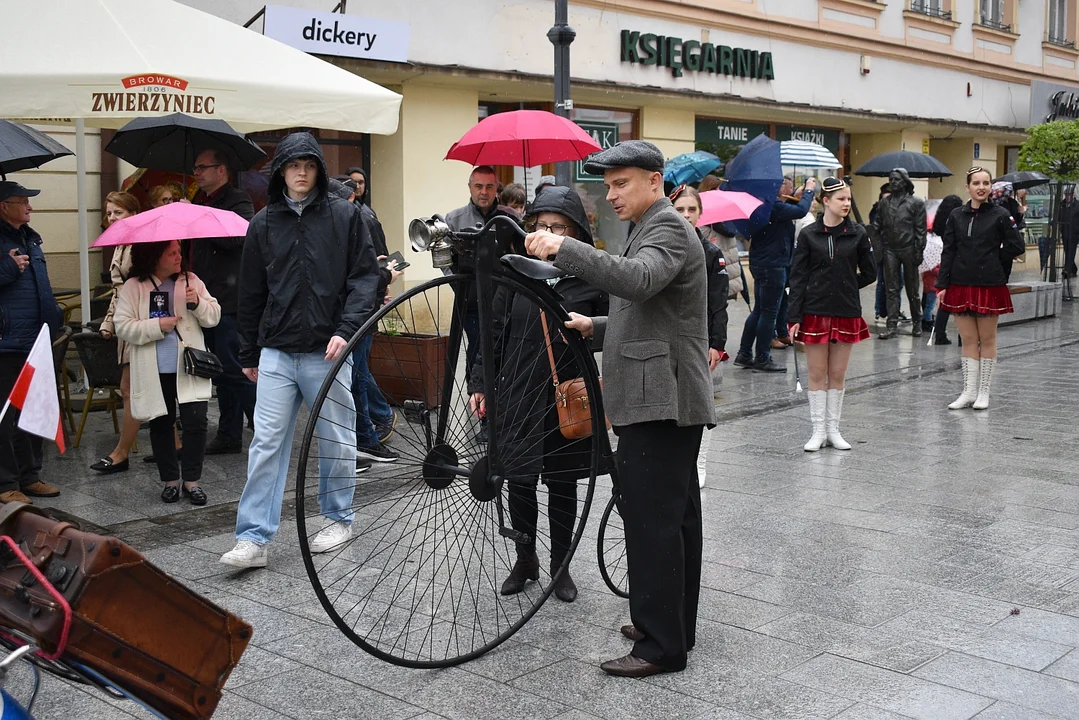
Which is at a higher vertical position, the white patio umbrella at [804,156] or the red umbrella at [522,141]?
the white patio umbrella at [804,156]

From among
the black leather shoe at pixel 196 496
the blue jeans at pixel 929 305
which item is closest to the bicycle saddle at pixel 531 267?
the black leather shoe at pixel 196 496

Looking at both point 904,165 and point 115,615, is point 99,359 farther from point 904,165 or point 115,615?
point 904,165

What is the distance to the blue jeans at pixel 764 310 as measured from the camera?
11.6m

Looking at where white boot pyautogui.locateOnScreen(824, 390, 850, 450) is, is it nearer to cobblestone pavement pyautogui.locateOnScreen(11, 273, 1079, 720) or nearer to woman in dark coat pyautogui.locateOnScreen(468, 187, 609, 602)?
cobblestone pavement pyautogui.locateOnScreen(11, 273, 1079, 720)

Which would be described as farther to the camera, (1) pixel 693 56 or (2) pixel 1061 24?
(2) pixel 1061 24

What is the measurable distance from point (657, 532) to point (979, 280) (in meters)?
6.22

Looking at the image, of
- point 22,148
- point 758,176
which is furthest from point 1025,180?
point 22,148

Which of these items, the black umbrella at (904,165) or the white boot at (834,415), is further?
the black umbrella at (904,165)

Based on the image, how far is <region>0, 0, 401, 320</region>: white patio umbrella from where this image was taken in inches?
264

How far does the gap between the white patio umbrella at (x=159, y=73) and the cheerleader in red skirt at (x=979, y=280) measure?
4.79 meters

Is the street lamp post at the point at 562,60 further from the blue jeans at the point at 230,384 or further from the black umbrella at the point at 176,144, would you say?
the blue jeans at the point at 230,384

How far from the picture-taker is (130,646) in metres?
2.59

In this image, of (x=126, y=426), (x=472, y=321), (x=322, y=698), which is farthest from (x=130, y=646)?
(x=126, y=426)

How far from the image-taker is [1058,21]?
90.6 feet
